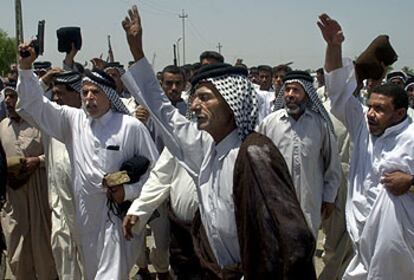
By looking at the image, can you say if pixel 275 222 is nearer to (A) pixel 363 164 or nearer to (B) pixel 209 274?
(B) pixel 209 274

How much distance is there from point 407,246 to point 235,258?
6.21 ft

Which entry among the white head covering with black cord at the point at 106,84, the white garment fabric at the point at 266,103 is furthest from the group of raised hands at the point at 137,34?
the white garment fabric at the point at 266,103

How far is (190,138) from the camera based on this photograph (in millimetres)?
4098

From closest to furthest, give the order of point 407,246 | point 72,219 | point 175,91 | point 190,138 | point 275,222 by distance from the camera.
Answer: point 275,222 → point 190,138 → point 407,246 → point 72,219 → point 175,91

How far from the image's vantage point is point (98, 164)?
519cm

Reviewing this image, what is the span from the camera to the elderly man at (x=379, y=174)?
488 centimetres

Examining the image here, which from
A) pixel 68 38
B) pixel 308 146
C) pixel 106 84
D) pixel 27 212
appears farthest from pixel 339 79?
pixel 27 212

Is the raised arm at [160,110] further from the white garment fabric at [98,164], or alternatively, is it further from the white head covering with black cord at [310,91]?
the white head covering with black cord at [310,91]

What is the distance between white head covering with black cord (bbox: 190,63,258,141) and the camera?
11.8 ft

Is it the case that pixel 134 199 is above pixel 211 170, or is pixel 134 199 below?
below

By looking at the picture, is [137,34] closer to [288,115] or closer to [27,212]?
[288,115]

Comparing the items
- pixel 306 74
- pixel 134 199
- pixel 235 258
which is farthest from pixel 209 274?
pixel 306 74

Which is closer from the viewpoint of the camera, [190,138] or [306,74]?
[190,138]

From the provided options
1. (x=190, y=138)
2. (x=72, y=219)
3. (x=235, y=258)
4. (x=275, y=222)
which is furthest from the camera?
(x=72, y=219)
